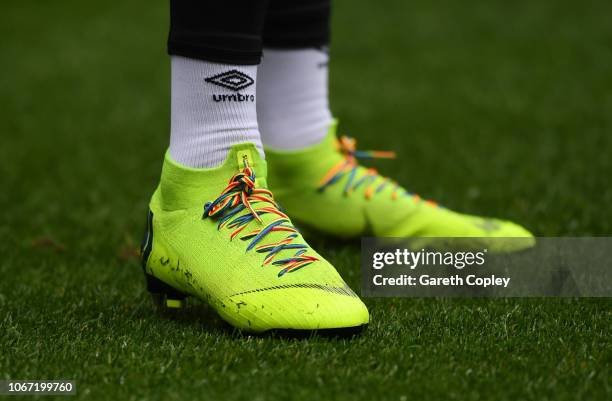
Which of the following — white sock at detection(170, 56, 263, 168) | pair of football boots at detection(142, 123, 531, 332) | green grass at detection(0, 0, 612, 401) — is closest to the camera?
green grass at detection(0, 0, 612, 401)

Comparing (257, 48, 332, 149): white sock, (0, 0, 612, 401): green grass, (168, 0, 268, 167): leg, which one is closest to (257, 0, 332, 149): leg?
(257, 48, 332, 149): white sock

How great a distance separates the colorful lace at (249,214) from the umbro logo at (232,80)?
13 cm

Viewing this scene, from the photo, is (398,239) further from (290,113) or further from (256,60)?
(256,60)

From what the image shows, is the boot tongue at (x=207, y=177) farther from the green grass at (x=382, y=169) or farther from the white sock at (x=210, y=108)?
the green grass at (x=382, y=169)

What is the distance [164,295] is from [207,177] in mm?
241

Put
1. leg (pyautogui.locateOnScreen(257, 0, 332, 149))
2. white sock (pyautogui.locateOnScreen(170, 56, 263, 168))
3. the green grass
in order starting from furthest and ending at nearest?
1. leg (pyautogui.locateOnScreen(257, 0, 332, 149))
2. white sock (pyautogui.locateOnScreen(170, 56, 263, 168))
3. the green grass

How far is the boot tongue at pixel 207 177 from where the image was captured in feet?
4.64

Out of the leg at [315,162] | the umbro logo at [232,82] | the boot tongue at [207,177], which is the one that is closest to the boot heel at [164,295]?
the boot tongue at [207,177]

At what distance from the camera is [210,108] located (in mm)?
1411

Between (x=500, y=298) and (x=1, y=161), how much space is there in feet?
6.42

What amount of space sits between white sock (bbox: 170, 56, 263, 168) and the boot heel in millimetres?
207

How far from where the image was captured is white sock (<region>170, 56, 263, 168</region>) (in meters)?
1.40

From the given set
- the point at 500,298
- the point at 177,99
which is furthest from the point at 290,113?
the point at 500,298

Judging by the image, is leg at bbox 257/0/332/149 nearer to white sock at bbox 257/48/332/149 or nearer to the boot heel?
white sock at bbox 257/48/332/149
